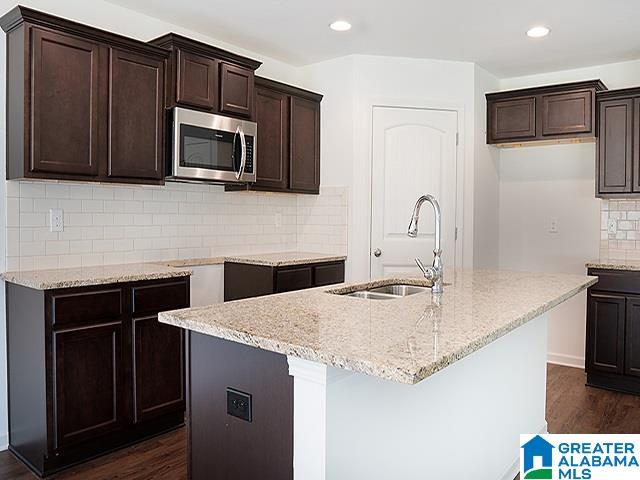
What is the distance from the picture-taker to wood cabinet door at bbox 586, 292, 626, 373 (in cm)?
385

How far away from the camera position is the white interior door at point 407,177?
441cm

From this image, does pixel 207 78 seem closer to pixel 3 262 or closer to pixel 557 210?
pixel 3 262

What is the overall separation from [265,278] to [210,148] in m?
0.98

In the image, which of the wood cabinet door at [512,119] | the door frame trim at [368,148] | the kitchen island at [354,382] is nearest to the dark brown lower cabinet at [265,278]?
the door frame trim at [368,148]

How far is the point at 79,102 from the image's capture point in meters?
2.81

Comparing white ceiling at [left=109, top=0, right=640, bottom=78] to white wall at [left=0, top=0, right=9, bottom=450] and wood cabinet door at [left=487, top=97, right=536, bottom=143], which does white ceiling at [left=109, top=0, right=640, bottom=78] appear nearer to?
wood cabinet door at [left=487, top=97, right=536, bottom=143]

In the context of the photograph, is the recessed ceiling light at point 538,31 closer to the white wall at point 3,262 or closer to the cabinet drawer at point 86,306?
the cabinet drawer at point 86,306

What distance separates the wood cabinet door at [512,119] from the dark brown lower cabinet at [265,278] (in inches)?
78.8

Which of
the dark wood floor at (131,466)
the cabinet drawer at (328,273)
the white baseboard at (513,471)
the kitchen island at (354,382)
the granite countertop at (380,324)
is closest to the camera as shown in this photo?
the granite countertop at (380,324)

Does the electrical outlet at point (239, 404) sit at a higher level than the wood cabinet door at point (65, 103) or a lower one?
lower

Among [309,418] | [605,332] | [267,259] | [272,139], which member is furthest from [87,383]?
[605,332]

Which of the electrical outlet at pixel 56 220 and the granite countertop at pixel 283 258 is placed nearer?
the electrical outlet at pixel 56 220

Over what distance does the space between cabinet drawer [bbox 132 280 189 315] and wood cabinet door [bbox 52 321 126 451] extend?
0.52ft

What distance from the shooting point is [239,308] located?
1835mm
